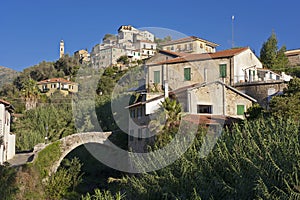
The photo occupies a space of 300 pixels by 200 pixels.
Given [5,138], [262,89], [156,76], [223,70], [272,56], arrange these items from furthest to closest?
[272,56] → [156,76] → [223,70] → [262,89] → [5,138]

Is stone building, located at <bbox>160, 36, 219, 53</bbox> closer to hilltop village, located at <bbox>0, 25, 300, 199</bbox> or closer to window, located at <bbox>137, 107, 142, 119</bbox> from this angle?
hilltop village, located at <bbox>0, 25, 300, 199</bbox>

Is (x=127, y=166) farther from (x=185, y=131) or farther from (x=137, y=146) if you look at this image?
(x=185, y=131)

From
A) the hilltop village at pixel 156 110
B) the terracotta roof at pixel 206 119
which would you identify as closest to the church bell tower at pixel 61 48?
the hilltop village at pixel 156 110

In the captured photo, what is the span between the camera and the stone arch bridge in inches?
1139

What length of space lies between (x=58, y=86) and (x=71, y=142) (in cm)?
4578

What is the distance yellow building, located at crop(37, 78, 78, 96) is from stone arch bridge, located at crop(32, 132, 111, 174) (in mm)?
43030

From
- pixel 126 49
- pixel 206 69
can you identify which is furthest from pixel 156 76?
pixel 126 49

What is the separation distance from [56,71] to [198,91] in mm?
65321

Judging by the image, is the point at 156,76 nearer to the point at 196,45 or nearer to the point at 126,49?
the point at 196,45

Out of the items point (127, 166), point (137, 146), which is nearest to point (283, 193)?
point (137, 146)

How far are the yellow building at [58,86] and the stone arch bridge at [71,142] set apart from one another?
141 feet

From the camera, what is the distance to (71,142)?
30.3 meters

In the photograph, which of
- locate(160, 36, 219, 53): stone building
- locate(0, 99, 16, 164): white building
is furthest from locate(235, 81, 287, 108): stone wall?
locate(160, 36, 219, 53): stone building

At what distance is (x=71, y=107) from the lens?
48.6 m
